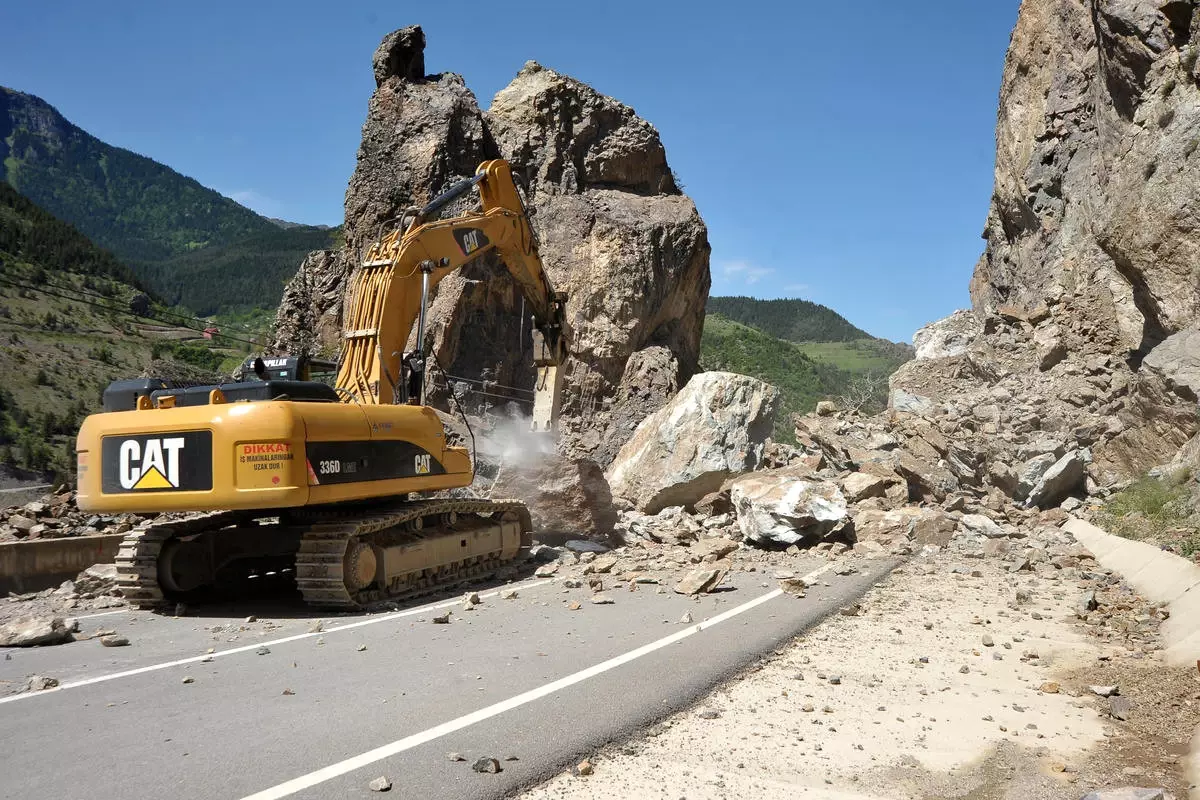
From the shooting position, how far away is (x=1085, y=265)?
20.1 meters

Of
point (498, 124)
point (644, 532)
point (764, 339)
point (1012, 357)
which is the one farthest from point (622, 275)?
point (764, 339)

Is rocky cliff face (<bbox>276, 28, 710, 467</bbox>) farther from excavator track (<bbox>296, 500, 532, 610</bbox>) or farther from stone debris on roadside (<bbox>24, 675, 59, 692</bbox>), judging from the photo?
stone debris on roadside (<bbox>24, 675, 59, 692</bbox>)

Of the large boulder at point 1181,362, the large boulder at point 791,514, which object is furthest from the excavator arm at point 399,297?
the large boulder at point 1181,362

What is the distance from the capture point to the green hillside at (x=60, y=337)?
4209 centimetres

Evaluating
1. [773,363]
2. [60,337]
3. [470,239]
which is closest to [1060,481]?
[470,239]

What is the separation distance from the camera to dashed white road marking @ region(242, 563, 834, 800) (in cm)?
388

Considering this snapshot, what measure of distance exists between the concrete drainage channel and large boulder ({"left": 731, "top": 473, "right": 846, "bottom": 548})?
321 cm

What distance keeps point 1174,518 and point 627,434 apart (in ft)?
44.0

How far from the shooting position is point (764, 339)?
349 ft

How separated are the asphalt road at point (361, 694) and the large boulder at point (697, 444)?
655 cm

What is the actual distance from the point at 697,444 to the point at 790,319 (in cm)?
12643

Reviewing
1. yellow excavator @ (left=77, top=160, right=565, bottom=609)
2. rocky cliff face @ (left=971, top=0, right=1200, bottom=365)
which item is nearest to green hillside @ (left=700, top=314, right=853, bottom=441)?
rocky cliff face @ (left=971, top=0, right=1200, bottom=365)

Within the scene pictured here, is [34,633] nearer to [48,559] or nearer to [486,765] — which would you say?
[48,559]

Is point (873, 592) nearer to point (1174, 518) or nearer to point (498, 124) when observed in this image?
point (1174, 518)
